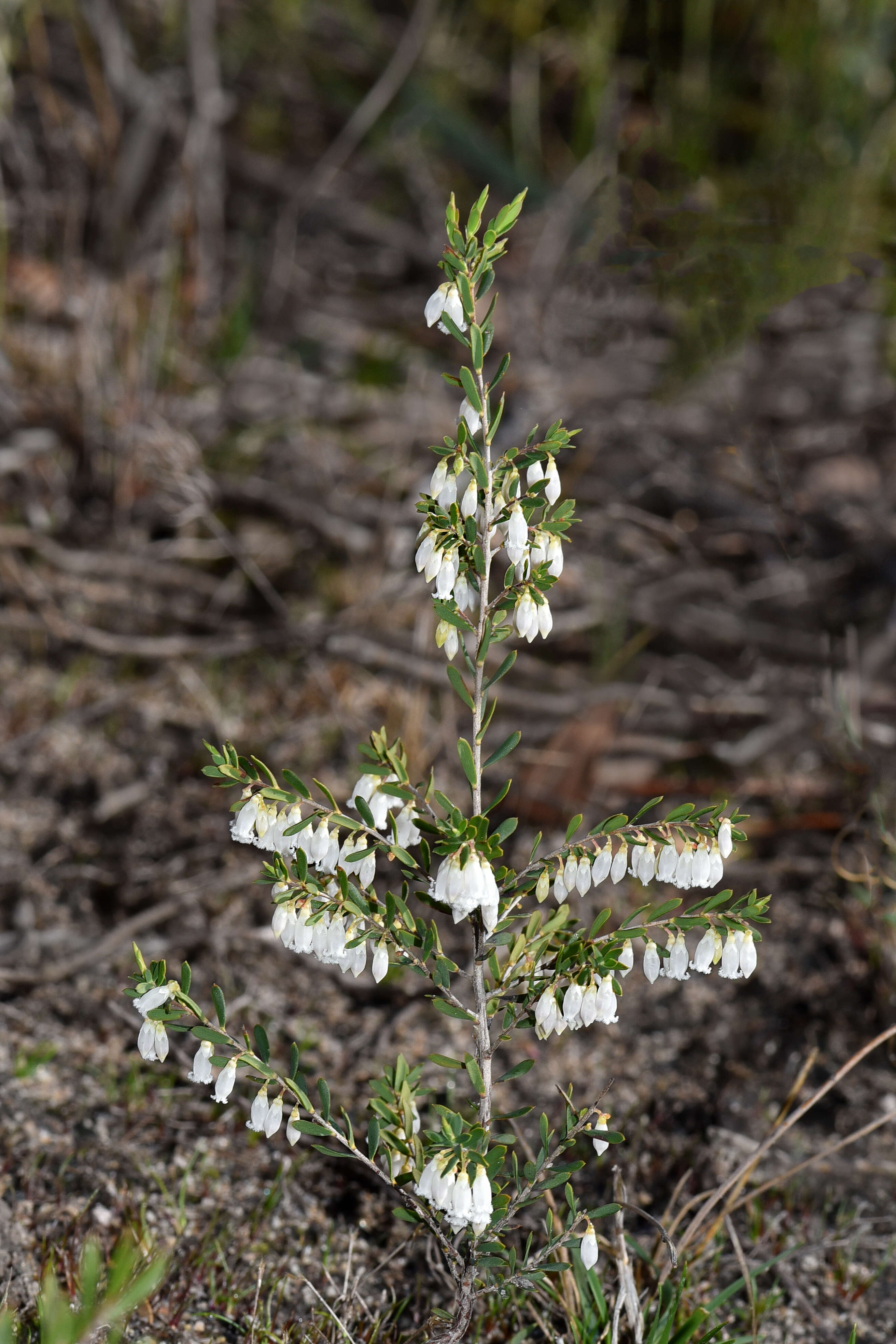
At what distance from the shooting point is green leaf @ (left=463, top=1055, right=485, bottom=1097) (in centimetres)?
142

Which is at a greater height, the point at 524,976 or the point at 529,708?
the point at 529,708

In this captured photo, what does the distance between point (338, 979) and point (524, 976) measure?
131cm

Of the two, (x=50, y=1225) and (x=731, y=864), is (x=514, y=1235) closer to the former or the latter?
(x=50, y=1225)

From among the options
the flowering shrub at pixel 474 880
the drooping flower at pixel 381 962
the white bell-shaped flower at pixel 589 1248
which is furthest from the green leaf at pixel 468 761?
the white bell-shaped flower at pixel 589 1248

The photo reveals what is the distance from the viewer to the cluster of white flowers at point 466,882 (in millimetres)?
1234

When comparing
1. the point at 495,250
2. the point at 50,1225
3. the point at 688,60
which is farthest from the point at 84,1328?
the point at 688,60

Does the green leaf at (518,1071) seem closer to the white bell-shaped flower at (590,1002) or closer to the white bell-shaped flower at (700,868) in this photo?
the white bell-shaped flower at (590,1002)

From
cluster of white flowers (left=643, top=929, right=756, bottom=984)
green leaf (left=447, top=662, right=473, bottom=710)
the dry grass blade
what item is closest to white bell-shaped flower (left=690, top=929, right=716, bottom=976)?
cluster of white flowers (left=643, top=929, right=756, bottom=984)

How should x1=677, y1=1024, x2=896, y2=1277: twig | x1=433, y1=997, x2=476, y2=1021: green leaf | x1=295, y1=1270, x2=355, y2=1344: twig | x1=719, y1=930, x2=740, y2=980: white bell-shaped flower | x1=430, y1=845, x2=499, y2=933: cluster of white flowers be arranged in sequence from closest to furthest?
x1=430, y1=845, x2=499, y2=933: cluster of white flowers < x1=719, y1=930, x2=740, y2=980: white bell-shaped flower < x1=433, y1=997, x2=476, y2=1021: green leaf < x1=295, y1=1270, x2=355, y2=1344: twig < x1=677, y1=1024, x2=896, y2=1277: twig

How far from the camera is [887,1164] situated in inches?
88.4

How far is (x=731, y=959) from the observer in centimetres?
135

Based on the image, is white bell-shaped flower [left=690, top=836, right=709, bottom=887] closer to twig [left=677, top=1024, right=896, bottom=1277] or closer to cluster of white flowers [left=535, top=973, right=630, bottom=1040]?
cluster of white flowers [left=535, top=973, right=630, bottom=1040]

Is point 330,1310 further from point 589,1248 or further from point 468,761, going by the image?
point 468,761

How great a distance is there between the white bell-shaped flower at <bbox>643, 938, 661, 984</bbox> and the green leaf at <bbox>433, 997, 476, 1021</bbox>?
0.25 metres
